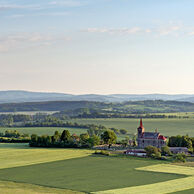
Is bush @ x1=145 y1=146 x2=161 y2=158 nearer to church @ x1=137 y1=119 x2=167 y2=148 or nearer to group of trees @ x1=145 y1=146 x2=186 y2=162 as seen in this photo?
group of trees @ x1=145 y1=146 x2=186 y2=162

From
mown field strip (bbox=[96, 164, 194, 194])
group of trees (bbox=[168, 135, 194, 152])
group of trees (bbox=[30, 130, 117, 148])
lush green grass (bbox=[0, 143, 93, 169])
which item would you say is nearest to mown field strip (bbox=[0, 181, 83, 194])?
mown field strip (bbox=[96, 164, 194, 194])

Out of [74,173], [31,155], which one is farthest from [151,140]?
[74,173]

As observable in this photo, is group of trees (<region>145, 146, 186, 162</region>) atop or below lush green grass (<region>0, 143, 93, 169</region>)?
atop

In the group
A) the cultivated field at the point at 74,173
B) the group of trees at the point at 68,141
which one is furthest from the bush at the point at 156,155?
the group of trees at the point at 68,141

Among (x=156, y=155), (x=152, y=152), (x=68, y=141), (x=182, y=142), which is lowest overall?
(x=156, y=155)

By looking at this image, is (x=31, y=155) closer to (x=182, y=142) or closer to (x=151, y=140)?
(x=151, y=140)

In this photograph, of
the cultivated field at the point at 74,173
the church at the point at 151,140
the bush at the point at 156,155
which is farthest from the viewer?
the church at the point at 151,140

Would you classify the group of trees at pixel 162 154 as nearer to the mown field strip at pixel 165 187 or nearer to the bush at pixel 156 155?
the bush at pixel 156 155

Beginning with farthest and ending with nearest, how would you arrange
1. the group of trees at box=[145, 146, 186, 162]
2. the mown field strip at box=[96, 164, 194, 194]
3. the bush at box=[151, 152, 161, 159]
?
1. the bush at box=[151, 152, 161, 159]
2. the group of trees at box=[145, 146, 186, 162]
3. the mown field strip at box=[96, 164, 194, 194]
